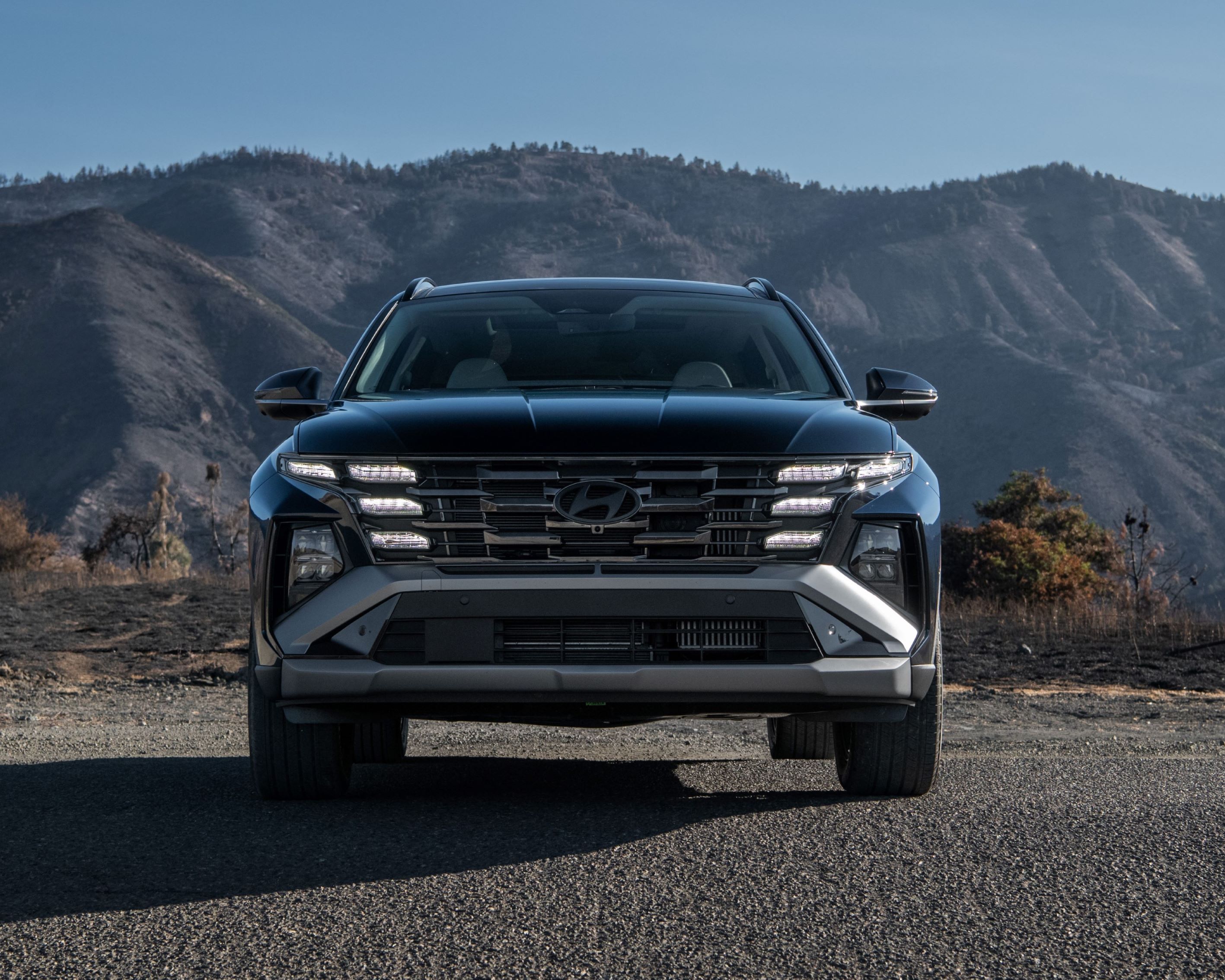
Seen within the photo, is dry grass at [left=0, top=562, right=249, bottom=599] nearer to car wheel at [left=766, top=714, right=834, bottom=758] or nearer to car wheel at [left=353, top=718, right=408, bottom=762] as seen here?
car wheel at [left=353, top=718, right=408, bottom=762]

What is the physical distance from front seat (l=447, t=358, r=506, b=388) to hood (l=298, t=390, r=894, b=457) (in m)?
0.72

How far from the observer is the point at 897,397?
577 cm

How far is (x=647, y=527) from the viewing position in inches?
185

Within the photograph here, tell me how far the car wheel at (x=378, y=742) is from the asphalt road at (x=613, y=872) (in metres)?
0.09

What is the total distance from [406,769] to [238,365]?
→ 13284cm

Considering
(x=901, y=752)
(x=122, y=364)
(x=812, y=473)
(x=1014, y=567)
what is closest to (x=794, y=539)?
(x=812, y=473)

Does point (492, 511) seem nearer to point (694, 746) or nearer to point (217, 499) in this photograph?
point (694, 746)

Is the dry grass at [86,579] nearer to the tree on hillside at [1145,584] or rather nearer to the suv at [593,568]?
the tree on hillside at [1145,584]

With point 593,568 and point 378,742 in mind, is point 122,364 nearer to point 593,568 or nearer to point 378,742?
point 378,742

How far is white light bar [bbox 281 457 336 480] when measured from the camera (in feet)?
15.9

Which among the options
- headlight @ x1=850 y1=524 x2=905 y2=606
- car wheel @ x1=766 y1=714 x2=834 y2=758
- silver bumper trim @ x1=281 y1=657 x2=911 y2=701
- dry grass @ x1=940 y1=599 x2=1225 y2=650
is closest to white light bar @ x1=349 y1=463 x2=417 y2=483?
silver bumper trim @ x1=281 y1=657 x2=911 y2=701

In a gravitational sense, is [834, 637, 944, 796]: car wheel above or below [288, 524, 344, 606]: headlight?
below

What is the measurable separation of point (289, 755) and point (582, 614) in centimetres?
130

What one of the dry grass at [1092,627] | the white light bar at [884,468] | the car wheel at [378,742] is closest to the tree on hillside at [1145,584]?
the dry grass at [1092,627]
